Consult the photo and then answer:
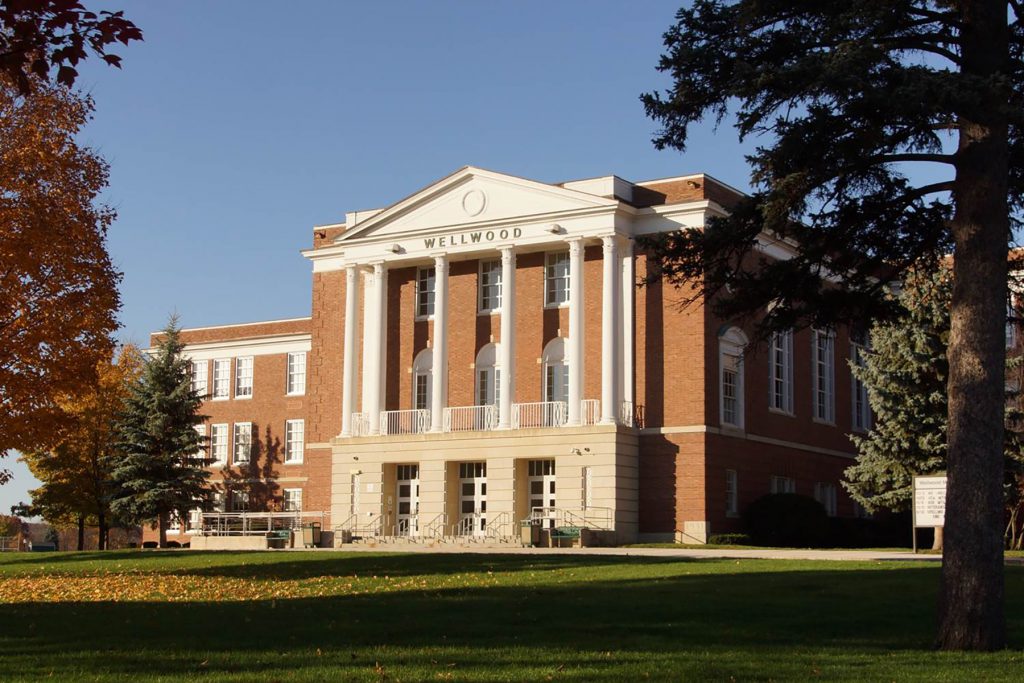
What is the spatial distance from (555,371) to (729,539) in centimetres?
838

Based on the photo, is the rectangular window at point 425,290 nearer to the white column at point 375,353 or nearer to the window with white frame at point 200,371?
the white column at point 375,353

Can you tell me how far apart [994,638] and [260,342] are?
50.0 metres

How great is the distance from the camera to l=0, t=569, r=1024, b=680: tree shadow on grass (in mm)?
12094

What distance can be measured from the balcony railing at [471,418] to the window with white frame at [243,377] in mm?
18606

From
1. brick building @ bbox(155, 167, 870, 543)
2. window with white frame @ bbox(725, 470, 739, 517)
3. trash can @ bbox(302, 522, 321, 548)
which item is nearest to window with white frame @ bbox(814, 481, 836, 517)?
brick building @ bbox(155, 167, 870, 543)

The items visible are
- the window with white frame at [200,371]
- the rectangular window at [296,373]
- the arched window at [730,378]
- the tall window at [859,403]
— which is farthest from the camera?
the window with white frame at [200,371]

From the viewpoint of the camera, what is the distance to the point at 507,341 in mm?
44031

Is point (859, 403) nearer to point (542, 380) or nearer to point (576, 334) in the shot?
point (542, 380)

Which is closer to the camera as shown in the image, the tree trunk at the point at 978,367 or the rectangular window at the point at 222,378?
the tree trunk at the point at 978,367

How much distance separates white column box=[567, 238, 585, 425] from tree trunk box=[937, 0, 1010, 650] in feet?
92.7

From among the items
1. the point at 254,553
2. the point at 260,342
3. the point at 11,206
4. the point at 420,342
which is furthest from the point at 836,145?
the point at 260,342

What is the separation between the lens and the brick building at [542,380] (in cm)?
4191

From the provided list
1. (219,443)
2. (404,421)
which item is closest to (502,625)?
(404,421)

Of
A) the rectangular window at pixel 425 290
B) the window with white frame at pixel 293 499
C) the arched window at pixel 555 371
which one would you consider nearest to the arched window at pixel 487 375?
the arched window at pixel 555 371
